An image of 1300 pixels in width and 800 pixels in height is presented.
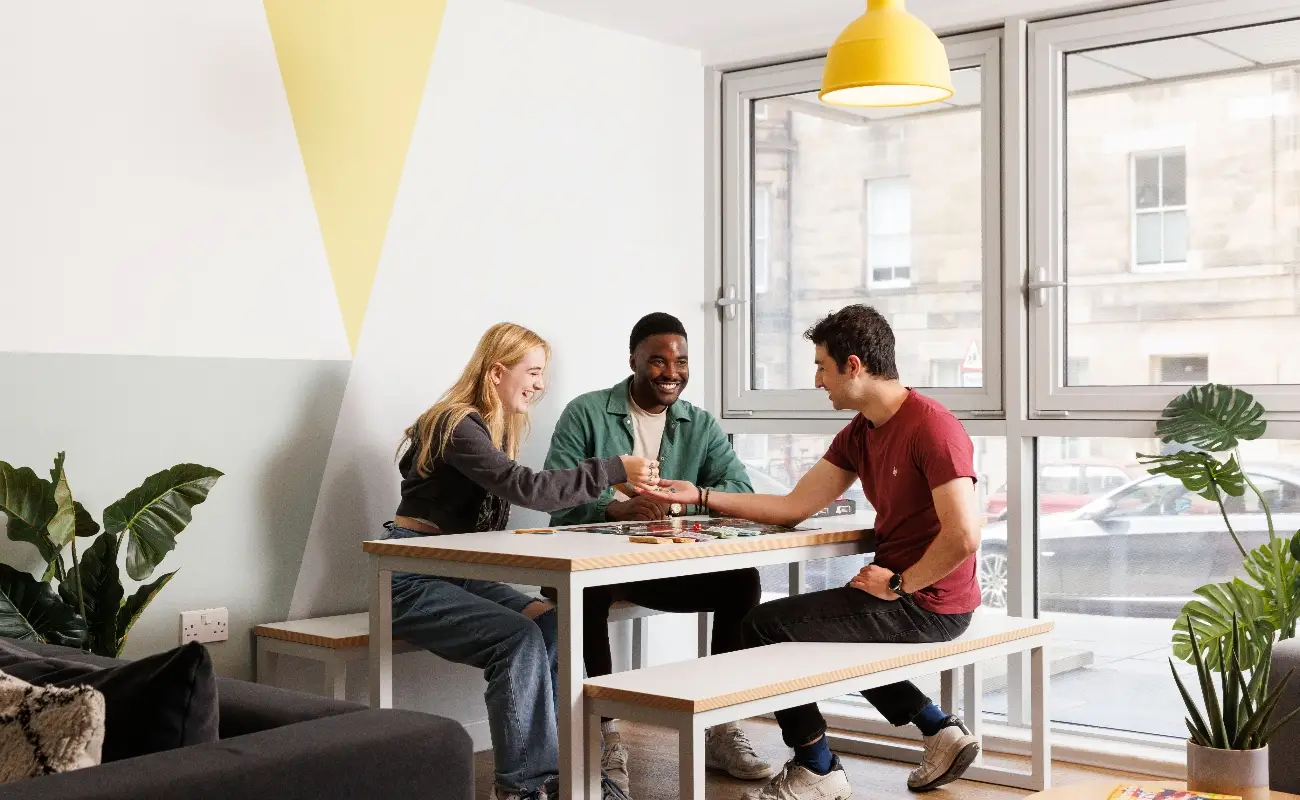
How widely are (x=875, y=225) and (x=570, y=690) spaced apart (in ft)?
7.57

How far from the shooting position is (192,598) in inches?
136

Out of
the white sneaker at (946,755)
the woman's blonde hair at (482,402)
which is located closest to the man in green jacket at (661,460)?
the woman's blonde hair at (482,402)

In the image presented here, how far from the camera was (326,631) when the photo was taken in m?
3.48

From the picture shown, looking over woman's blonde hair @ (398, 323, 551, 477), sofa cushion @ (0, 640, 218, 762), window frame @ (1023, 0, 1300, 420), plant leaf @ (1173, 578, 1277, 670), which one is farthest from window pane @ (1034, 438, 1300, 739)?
sofa cushion @ (0, 640, 218, 762)

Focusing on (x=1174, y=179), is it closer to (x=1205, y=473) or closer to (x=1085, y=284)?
(x=1085, y=284)

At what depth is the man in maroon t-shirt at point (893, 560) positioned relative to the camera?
3281 millimetres

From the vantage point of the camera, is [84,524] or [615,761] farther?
[615,761]

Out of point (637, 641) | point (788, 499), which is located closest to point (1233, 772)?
point (788, 499)

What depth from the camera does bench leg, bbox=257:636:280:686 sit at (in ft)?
11.7

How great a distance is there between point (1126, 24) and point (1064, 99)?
28 cm

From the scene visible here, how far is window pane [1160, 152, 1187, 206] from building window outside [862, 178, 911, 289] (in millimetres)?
841

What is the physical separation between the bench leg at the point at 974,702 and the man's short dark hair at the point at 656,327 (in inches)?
51.7

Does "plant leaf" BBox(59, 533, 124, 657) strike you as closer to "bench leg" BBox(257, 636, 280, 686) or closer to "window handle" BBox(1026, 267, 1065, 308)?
"bench leg" BBox(257, 636, 280, 686)

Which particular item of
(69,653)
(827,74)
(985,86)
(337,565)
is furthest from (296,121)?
(985,86)
